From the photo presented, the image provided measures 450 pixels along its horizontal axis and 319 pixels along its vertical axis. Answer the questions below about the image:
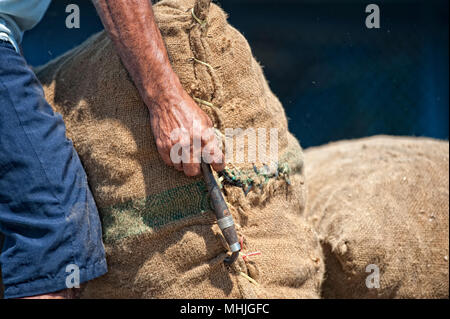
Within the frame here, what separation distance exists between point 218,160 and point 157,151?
0.16 meters

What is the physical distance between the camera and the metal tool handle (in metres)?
1.07

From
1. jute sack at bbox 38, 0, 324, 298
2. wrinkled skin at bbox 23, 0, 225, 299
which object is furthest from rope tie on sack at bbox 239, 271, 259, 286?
wrinkled skin at bbox 23, 0, 225, 299

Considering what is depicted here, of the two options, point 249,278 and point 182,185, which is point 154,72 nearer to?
point 182,185

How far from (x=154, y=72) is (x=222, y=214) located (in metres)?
0.36

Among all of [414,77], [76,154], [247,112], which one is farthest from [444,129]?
[76,154]

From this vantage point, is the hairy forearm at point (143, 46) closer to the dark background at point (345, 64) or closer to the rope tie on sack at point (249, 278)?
the rope tie on sack at point (249, 278)

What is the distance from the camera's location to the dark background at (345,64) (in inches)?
115

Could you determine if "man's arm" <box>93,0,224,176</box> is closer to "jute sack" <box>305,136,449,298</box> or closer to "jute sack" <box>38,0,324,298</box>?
"jute sack" <box>38,0,324,298</box>

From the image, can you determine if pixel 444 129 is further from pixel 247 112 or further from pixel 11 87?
pixel 11 87

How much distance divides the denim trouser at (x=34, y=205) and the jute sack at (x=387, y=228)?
0.79 meters

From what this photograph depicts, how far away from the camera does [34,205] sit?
1013 millimetres

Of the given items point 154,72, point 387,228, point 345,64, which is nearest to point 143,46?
point 154,72

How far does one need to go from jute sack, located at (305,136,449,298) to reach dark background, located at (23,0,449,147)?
1.16m

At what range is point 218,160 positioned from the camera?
1083 mm
